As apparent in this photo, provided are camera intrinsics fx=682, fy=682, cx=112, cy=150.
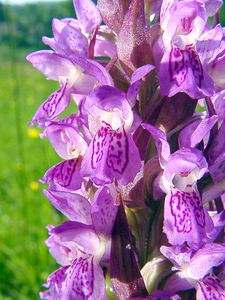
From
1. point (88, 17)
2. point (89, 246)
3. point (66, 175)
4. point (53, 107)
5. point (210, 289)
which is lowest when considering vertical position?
point (210, 289)

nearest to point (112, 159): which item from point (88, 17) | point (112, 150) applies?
point (112, 150)

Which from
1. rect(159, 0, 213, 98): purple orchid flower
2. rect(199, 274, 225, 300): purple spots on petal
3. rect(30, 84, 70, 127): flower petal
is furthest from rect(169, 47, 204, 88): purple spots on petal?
rect(199, 274, 225, 300): purple spots on petal

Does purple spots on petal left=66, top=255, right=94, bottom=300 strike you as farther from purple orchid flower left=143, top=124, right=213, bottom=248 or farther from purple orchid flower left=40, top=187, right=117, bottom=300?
purple orchid flower left=143, top=124, right=213, bottom=248

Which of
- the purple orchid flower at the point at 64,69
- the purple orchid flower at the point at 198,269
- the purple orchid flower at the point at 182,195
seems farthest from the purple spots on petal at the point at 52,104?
the purple orchid flower at the point at 198,269

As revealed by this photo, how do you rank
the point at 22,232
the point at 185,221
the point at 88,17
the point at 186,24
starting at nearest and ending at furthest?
the point at 185,221
the point at 186,24
the point at 88,17
the point at 22,232

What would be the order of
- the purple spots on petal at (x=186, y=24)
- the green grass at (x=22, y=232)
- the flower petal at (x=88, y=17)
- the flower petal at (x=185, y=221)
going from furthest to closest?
the green grass at (x=22, y=232)
the flower petal at (x=88, y=17)
the purple spots on petal at (x=186, y=24)
the flower petal at (x=185, y=221)

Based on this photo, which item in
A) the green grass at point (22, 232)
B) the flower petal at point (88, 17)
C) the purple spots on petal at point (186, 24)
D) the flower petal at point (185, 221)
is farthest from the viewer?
the green grass at point (22, 232)

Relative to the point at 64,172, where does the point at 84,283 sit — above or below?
below

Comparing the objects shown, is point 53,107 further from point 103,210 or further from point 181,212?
point 181,212

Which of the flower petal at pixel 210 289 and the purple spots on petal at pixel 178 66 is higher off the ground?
the purple spots on petal at pixel 178 66

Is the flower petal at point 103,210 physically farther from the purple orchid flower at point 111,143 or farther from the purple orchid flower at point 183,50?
the purple orchid flower at point 183,50
